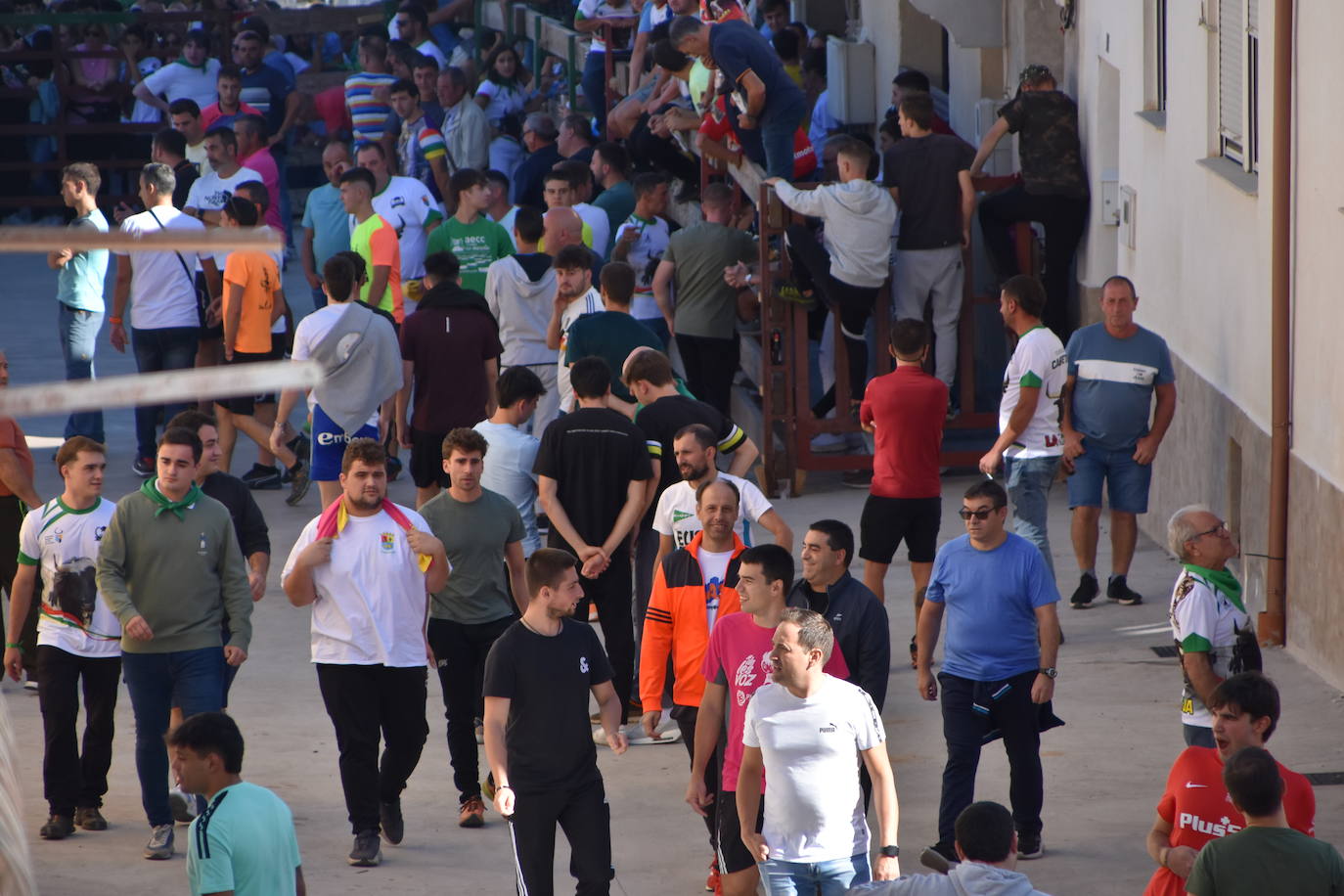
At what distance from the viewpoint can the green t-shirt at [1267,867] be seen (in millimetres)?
4605

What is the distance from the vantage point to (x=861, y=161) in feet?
39.4

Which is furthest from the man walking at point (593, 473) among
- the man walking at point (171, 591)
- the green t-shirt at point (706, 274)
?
the green t-shirt at point (706, 274)

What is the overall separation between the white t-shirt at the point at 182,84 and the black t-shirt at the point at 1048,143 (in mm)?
11466

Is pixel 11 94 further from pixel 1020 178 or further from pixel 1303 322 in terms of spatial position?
pixel 1303 322

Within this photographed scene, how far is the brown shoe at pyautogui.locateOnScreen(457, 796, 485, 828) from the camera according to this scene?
7.77 metres

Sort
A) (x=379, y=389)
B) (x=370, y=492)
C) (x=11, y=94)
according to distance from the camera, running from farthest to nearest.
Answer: (x=11, y=94), (x=379, y=389), (x=370, y=492)

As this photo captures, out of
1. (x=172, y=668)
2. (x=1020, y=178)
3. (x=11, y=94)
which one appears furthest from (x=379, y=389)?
(x=11, y=94)

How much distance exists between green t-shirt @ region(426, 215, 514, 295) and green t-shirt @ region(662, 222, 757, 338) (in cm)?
115

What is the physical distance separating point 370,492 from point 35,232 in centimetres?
522

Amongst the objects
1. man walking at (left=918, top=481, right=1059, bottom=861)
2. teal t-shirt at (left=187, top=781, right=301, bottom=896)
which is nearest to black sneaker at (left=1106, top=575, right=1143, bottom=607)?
man walking at (left=918, top=481, right=1059, bottom=861)

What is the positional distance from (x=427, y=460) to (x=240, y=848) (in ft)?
19.7

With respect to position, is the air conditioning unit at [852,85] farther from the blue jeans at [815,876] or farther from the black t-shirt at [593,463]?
the blue jeans at [815,876]

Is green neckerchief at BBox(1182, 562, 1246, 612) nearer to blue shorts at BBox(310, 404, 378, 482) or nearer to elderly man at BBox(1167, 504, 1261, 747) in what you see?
elderly man at BBox(1167, 504, 1261, 747)

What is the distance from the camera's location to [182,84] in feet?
69.9
